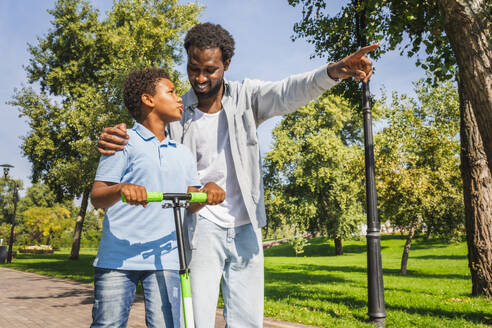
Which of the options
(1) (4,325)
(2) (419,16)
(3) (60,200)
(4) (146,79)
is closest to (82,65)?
(3) (60,200)

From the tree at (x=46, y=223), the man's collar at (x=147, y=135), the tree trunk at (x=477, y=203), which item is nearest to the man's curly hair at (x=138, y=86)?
the man's collar at (x=147, y=135)

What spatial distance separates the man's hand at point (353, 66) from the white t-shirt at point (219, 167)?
2.34 ft

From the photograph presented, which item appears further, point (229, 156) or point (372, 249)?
point (372, 249)

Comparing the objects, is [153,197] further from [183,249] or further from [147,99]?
[147,99]

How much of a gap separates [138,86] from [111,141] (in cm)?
47

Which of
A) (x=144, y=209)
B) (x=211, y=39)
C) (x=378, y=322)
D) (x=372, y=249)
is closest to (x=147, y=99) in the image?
(x=211, y=39)

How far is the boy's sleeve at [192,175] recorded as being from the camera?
7.61 ft

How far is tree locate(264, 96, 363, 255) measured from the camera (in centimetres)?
2728

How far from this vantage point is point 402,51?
8.39 m

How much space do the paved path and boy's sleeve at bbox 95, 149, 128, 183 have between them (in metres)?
4.66

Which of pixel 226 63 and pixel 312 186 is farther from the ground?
pixel 312 186

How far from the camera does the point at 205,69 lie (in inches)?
91.7

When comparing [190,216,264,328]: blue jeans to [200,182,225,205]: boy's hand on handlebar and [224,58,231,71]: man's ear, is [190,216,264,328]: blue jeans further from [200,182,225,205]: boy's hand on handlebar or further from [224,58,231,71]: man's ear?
[224,58,231,71]: man's ear

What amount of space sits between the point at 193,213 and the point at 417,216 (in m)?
15.4
